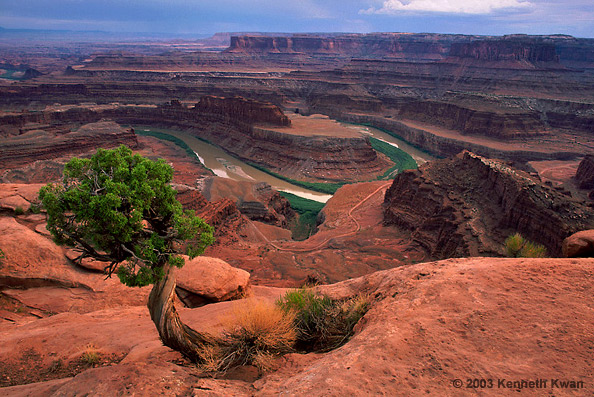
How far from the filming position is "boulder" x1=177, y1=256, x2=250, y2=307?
11.7 metres

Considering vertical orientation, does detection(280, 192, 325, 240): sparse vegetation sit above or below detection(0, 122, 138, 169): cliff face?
below

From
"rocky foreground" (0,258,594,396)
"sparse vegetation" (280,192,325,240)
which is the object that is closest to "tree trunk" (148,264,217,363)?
"rocky foreground" (0,258,594,396)

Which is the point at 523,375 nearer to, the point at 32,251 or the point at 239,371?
the point at 239,371

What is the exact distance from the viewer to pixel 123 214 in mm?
6094

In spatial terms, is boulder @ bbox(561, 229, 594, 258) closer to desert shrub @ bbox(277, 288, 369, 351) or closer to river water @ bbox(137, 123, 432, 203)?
desert shrub @ bbox(277, 288, 369, 351)

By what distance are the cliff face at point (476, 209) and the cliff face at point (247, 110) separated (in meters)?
33.7

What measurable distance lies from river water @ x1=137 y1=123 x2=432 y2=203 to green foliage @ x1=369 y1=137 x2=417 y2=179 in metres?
2.05

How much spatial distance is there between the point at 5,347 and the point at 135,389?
4.74 meters

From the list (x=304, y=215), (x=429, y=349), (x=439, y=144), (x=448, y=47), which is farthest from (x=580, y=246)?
(x=448, y=47)

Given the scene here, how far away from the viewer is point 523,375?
4.84 metres

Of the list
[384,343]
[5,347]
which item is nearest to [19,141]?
[5,347]

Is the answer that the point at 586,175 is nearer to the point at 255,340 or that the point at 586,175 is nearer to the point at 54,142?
the point at 255,340

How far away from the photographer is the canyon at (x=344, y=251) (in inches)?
219

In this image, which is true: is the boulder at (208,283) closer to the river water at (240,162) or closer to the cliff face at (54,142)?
the river water at (240,162)
